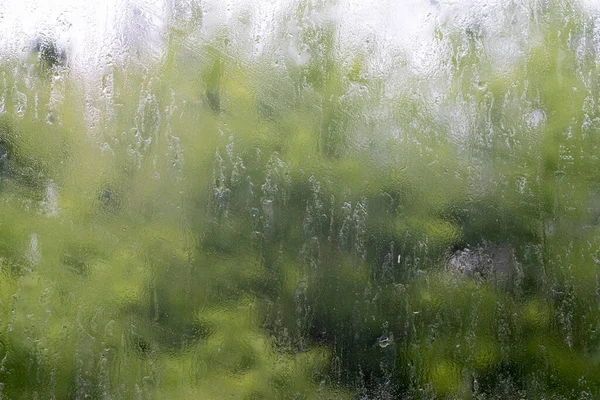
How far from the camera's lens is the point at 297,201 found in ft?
5.29

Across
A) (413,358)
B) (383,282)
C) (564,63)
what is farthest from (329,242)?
(564,63)

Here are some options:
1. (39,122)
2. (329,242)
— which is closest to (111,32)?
(39,122)

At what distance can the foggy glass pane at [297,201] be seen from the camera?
158 cm

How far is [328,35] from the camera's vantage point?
1.65m

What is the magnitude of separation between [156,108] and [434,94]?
2.59 feet

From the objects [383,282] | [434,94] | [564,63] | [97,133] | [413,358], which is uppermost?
[564,63]

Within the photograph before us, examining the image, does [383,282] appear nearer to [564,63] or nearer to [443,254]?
[443,254]

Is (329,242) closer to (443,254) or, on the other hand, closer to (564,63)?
(443,254)

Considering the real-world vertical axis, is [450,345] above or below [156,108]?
below

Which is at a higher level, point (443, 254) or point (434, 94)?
point (434, 94)

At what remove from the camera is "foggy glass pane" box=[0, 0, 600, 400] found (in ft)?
5.17

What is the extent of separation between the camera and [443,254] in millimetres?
1608

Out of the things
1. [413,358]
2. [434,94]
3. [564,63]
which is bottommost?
[413,358]

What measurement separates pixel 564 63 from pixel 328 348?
1.05 metres
